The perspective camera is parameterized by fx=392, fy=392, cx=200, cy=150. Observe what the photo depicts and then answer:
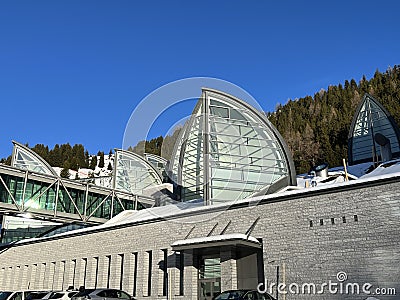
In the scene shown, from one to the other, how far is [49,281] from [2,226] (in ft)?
62.8

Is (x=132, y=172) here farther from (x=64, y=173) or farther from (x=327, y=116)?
(x=64, y=173)

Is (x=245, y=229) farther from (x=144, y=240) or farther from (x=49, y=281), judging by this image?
(x=49, y=281)

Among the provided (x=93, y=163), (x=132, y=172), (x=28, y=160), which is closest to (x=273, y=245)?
(x=28, y=160)

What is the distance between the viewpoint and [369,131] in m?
53.0

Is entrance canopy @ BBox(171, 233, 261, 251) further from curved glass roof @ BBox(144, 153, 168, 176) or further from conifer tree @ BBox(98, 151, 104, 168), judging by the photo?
conifer tree @ BBox(98, 151, 104, 168)

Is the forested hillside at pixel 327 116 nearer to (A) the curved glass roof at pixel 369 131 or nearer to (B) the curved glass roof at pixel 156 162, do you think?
(A) the curved glass roof at pixel 369 131

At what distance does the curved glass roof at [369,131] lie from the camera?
163 ft

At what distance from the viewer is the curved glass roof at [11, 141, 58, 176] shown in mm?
53375

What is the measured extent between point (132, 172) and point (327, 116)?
2193 inches

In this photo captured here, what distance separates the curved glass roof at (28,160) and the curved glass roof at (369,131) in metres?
42.0

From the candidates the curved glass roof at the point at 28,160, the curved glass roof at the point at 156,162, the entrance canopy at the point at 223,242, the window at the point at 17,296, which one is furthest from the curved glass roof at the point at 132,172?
the entrance canopy at the point at 223,242

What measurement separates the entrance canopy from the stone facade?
810 mm

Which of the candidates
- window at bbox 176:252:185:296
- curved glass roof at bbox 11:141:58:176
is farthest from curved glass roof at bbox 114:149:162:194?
window at bbox 176:252:185:296

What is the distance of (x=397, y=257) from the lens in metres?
16.0
